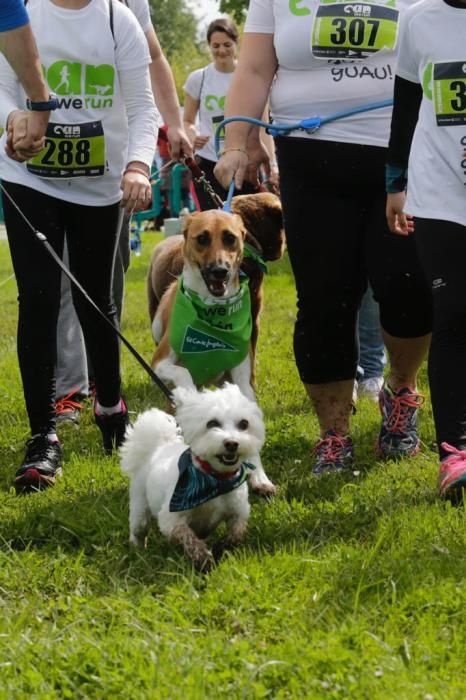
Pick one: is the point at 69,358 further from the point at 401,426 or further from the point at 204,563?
the point at 204,563

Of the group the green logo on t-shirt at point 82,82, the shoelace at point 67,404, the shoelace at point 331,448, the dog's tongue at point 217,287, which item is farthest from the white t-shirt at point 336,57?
the shoelace at point 67,404

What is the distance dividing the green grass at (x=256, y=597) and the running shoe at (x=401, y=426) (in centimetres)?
10

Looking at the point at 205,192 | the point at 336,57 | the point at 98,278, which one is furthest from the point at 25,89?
the point at 205,192

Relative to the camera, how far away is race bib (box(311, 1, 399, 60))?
4.25 metres

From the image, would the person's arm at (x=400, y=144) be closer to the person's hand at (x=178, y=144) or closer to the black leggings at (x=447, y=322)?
the black leggings at (x=447, y=322)

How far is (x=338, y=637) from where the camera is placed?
2822 millimetres

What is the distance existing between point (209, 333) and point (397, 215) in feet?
3.79

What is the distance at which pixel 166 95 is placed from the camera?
5.69 m

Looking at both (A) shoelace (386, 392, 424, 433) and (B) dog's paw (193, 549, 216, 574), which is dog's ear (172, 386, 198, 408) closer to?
(B) dog's paw (193, 549, 216, 574)

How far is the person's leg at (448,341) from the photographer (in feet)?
12.7

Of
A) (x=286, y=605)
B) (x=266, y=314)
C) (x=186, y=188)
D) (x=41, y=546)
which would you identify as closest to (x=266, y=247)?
(x=41, y=546)

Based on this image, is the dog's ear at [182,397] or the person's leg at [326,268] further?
the person's leg at [326,268]

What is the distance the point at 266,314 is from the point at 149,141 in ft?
15.8

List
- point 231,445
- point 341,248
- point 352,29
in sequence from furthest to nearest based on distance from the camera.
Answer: point 341,248 → point 352,29 → point 231,445
